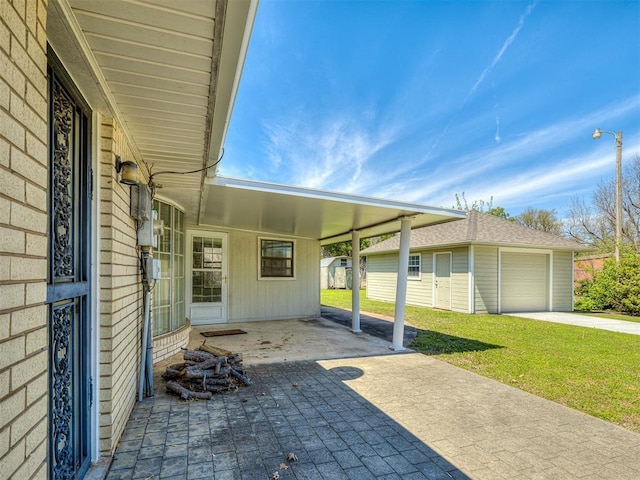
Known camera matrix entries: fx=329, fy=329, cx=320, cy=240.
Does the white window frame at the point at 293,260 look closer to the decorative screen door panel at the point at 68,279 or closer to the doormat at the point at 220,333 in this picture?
the doormat at the point at 220,333

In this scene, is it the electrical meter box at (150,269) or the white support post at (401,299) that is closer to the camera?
the electrical meter box at (150,269)

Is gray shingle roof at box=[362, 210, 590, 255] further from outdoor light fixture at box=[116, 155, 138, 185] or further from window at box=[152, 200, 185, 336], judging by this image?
outdoor light fixture at box=[116, 155, 138, 185]

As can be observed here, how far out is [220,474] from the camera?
2.27 m

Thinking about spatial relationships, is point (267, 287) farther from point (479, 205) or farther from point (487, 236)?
point (479, 205)

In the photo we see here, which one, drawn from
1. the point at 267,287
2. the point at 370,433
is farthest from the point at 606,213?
the point at 370,433

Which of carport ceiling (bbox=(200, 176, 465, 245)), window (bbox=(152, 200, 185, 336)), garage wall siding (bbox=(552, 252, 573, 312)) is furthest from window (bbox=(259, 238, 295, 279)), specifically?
garage wall siding (bbox=(552, 252, 573, 312))

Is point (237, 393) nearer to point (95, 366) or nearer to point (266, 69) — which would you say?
point (95, 366)

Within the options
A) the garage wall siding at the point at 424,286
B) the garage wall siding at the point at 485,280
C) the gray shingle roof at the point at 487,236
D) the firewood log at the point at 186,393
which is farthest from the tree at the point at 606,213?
the firewood log at the point at 186,393

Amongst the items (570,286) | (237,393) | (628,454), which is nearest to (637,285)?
(570,286)

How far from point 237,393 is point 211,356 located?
70 centimetres

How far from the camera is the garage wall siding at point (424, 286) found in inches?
488

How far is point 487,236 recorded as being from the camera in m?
11.1

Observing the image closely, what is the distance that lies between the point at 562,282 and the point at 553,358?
790cm

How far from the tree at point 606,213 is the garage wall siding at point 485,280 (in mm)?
7090
